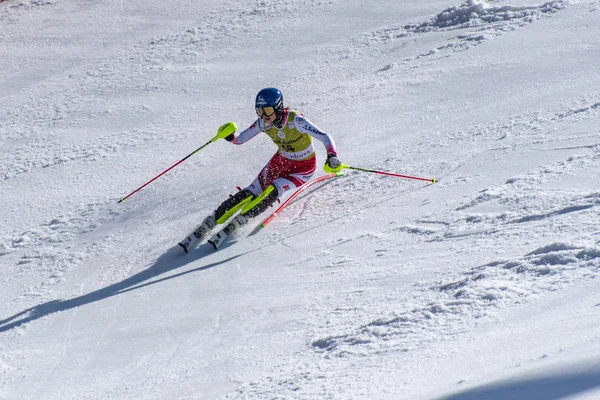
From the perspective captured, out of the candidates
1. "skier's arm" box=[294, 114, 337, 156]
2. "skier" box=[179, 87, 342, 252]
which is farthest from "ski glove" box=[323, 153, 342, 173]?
"skier's arm" box=[294, 114, 337, 156]

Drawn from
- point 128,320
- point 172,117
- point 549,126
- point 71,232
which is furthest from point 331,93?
point 128,320

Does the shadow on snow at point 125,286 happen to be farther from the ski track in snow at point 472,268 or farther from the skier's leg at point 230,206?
the ski track in snow at point 472,268

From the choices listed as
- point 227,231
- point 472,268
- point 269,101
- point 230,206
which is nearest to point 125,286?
point 227,231

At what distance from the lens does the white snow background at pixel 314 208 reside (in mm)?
5359

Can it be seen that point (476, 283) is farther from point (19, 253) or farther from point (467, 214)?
point (19, 253)

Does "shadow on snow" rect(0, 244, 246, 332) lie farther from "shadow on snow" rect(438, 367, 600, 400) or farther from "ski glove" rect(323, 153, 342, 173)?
"shadow on snow" rect(438, 367, 600, 400)

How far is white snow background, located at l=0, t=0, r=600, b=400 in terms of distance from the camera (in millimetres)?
5359

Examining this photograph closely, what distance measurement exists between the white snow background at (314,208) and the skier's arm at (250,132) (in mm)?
819

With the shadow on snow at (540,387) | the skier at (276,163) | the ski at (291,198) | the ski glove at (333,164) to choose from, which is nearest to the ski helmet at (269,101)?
the skier at (276,163)

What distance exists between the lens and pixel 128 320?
7.07m

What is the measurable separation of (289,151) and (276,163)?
0.71ft

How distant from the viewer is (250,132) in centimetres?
873

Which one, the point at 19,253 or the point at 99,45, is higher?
the point at 99,45

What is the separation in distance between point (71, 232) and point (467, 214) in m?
4.23
